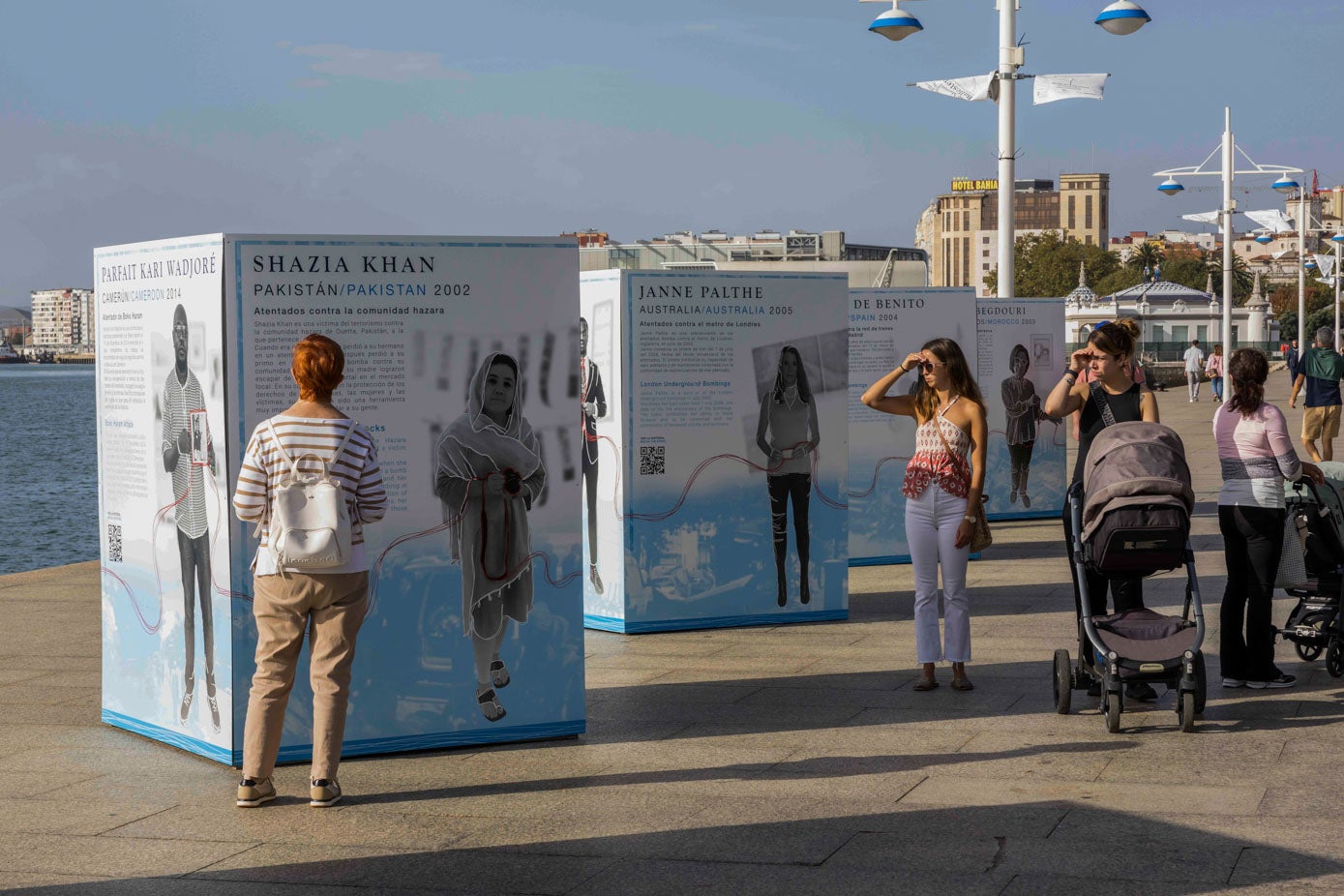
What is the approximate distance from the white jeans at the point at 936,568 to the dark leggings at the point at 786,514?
2525 millimetres

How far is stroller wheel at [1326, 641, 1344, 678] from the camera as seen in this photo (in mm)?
8562

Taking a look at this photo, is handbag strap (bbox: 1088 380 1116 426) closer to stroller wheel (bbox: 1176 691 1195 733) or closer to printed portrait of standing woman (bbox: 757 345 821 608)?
stroller wheel (bbox: 1176 691 1195 733)

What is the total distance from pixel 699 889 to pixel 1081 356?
4.41 meters

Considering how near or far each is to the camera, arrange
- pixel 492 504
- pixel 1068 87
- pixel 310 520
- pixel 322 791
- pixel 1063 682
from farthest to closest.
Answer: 1. pixel 1068 87
2. pixel 1063 682
3. pixel 492 504
4. pixel 322 791
5. pixel 310 520

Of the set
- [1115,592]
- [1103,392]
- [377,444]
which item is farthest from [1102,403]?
[377,444]

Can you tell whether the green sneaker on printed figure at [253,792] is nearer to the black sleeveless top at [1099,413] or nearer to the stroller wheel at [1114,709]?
the stroller wheel at [1114,709]

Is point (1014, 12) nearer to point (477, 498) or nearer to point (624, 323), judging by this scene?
point (624, 323)

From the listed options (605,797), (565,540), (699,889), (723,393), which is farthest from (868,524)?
(699,889)

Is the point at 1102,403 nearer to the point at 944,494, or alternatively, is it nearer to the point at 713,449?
the point at 944,494

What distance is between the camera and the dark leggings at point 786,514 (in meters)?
11.0

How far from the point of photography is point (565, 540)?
7.64 meters

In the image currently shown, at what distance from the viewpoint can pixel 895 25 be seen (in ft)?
60.5

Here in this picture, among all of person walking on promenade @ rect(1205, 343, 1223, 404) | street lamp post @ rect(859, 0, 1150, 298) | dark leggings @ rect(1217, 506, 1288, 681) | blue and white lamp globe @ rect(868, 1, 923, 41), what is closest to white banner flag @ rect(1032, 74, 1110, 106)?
street lamp post @ rect(859, 0, 1150, 298)

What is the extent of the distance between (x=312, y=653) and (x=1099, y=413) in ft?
14.2
